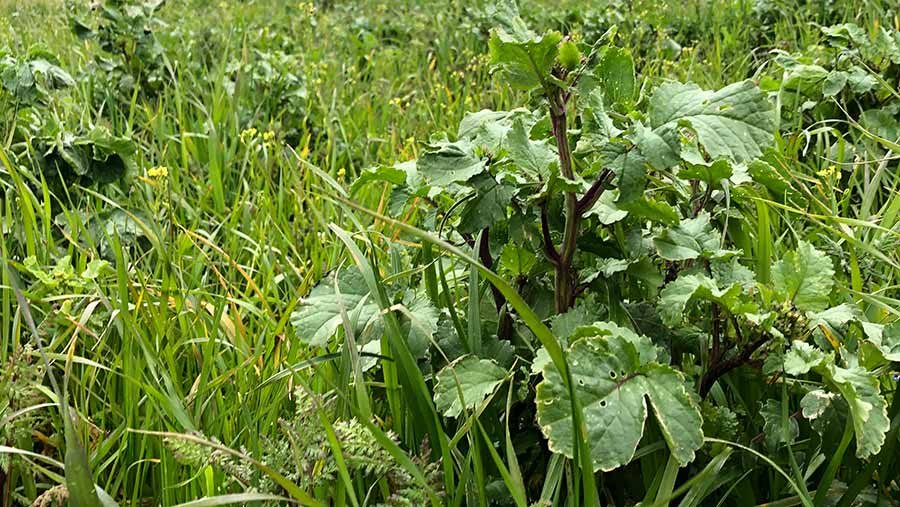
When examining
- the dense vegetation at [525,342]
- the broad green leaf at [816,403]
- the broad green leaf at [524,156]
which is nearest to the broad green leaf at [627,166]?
the dense vegetation at [525,342]

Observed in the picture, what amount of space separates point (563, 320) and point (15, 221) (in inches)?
55.5

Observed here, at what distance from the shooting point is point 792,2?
416 cm

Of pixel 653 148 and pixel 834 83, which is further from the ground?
pixel 653 148

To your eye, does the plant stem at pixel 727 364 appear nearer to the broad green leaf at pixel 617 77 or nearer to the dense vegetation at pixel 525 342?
the dense vegetation at pixel 525 342

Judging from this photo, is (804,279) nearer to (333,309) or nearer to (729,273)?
(729,273)

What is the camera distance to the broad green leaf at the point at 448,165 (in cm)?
129

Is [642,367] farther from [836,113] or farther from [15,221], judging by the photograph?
[836,113]

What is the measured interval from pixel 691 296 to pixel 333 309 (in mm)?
523

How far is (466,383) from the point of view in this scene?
4.08 ft

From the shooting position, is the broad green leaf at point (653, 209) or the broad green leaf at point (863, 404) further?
the broad green leaf at point (653, 209)

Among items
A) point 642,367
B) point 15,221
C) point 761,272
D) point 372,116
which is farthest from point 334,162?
point 642,367

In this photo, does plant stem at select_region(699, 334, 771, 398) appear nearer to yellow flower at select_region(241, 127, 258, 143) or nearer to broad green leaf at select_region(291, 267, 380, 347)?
broad green leaf at select_region(291, 267, 380, 347)

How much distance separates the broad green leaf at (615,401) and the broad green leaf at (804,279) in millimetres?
241

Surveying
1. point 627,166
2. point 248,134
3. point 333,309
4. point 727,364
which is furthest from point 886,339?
point 248,134
